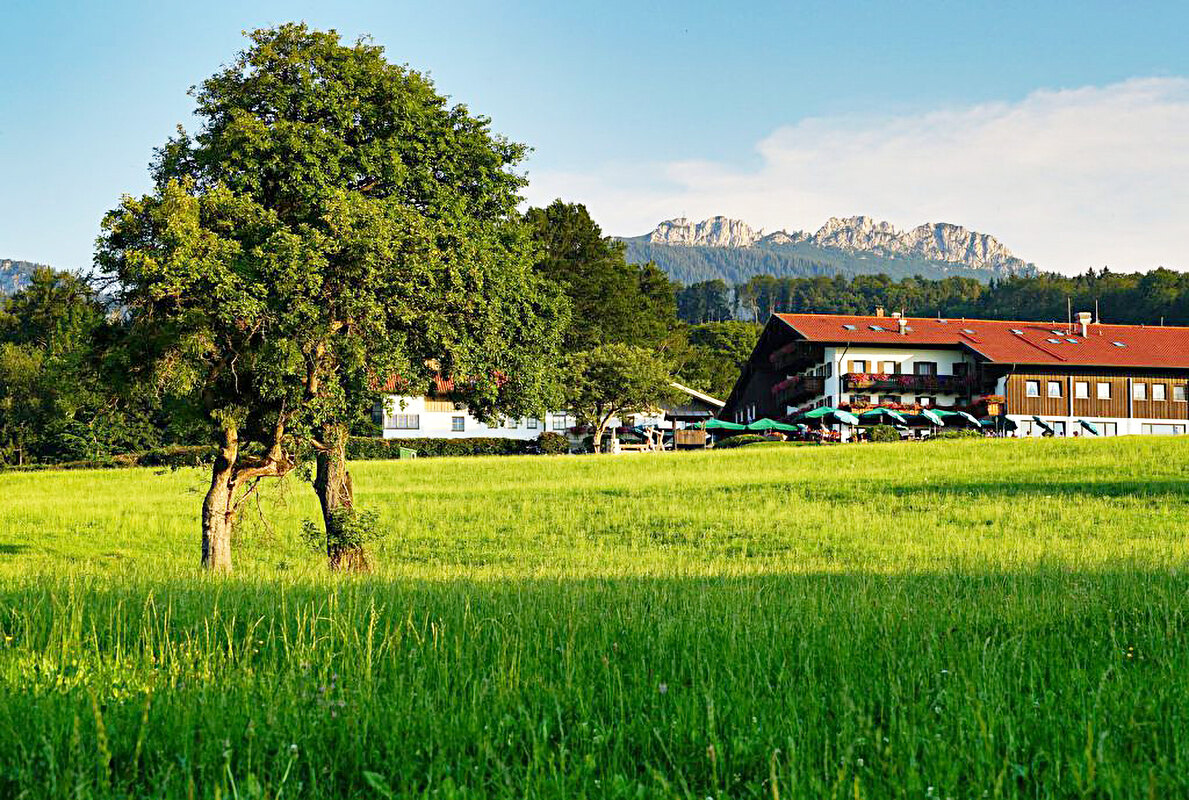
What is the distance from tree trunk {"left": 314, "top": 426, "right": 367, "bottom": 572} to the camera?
Answer: 22.0 m

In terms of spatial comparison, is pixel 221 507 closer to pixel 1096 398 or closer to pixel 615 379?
pixel 615 379

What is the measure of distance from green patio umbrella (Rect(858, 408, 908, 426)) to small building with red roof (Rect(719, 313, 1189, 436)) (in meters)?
1.56

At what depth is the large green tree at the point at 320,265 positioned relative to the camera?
1952 centimetres

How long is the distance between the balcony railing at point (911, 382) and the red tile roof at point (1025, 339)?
2.77 metres

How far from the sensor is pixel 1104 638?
725 centimetres

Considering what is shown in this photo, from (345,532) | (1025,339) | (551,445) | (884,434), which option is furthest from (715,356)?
(345,532)

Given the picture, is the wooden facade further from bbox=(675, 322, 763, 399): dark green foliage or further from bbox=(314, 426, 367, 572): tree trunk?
bbox=(314, 426, 367, 572): tree trunk

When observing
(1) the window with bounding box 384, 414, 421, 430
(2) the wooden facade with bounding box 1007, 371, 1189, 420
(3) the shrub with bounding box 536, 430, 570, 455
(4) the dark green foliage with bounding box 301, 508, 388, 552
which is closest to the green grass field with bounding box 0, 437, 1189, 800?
(4) the dark green foliage with bounding box 301, 508, 388, 552

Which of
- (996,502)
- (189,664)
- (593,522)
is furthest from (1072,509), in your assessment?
(189,664)

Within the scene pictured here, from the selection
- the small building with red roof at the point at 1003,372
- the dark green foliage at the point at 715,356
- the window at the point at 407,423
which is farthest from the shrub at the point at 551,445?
the dark green foliage at the point at 715,356

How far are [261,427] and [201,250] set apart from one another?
531 centimetres

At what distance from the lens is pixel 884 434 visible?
68812 mm

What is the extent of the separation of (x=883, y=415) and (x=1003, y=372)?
14287 mm

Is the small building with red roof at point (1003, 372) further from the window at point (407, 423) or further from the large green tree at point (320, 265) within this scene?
the large green tree at point (320, 265)
